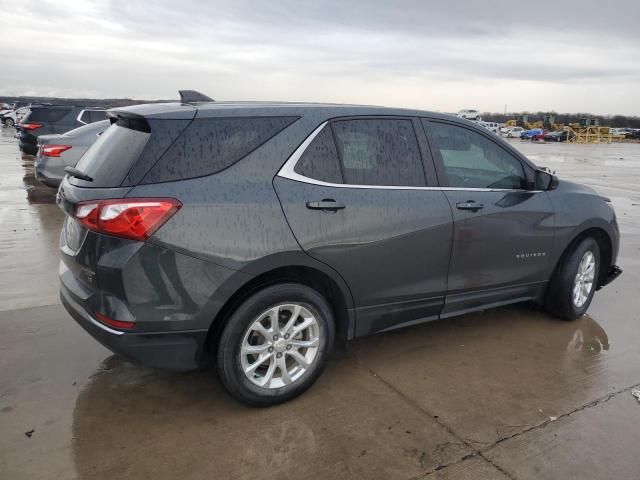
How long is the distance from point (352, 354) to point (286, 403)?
837 millimetres

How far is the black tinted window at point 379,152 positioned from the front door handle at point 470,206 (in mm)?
A: 328

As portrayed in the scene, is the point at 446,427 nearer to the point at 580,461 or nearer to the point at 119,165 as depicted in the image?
the point at 580,461

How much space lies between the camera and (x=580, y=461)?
280cm

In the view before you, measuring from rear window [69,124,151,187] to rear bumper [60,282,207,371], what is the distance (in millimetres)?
696

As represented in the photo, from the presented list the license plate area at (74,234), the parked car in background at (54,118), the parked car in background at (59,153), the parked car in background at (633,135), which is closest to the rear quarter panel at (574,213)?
the license plate area at (74,234)

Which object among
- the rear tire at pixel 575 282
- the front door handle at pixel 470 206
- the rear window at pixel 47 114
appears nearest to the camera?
the front door handle at pixel 470 206

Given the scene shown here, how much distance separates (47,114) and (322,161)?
492 inches

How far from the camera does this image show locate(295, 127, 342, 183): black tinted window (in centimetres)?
314

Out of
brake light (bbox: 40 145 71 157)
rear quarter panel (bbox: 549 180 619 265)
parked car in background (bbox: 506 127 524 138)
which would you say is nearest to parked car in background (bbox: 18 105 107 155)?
brake light (bbox: 40 145 71 157)

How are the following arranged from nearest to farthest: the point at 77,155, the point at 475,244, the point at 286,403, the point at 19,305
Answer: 1. the point at 286,403
2. the point at 475,244
3. the point at 19,305
4. the point at 77,155

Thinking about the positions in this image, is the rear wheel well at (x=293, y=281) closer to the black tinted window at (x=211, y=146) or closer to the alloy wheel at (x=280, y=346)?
the alloy wheel at (x=280, y=346)

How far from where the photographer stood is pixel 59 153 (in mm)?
8648

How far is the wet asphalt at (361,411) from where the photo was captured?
106 inches

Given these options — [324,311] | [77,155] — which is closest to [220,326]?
[324,311]
